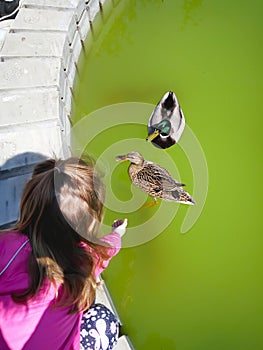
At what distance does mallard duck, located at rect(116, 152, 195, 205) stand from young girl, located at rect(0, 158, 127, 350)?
114 centimetres

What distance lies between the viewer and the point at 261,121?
3596 mm

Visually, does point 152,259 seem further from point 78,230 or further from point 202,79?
point 202,79

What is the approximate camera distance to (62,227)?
185cm

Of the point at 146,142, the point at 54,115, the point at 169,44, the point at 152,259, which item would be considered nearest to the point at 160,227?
the point at 152,259

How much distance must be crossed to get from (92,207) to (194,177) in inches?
58.3

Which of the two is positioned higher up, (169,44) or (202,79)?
(169,44)

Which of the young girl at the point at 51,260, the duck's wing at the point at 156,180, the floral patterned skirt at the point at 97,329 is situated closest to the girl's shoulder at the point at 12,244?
the young girl at the point at 51,260

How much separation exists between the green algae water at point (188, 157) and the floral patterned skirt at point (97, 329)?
44 cm

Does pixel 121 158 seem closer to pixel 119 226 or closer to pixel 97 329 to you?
pixel 119 226

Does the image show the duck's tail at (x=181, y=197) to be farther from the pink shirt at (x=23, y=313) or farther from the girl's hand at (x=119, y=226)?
the pink shirt at (x=23, y=313)

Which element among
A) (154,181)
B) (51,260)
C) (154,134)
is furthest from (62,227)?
(154,134)

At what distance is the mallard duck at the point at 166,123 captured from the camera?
3.40 metres

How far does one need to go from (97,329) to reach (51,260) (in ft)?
1.74

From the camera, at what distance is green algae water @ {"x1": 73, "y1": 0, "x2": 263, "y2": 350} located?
9.12ft
